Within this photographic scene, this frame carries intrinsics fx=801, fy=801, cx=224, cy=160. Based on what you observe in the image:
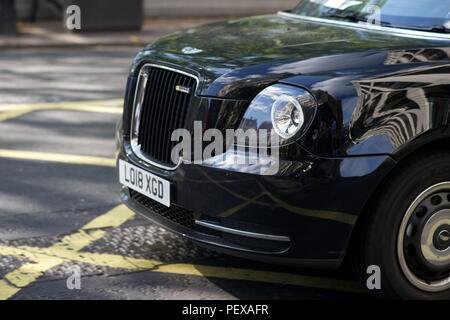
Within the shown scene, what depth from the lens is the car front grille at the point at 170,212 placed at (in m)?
4.16

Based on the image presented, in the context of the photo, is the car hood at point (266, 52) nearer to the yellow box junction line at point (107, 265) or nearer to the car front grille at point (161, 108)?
the car front grille at point (161, 108)

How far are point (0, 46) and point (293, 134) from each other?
489 inches

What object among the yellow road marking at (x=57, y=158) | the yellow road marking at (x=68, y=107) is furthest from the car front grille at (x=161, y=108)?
the yellow road marking at (x=68, y=107)

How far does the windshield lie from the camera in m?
4.46

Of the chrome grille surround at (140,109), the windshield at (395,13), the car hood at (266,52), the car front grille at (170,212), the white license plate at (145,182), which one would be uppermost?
the windshield at (395,13)

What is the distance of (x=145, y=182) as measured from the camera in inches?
175

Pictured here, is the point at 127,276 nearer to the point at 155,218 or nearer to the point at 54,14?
the point at 155,218

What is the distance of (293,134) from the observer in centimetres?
374

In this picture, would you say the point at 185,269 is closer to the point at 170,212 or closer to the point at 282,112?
the point at 170,212

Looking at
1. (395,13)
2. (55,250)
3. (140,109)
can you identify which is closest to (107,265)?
(55,250)

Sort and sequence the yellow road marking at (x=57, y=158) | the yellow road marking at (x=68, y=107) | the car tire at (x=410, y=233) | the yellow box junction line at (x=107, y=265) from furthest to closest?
the yellow road marking at (x=68, y=107) → the yellow road marking at (x=57, y=158) → the yellow box junction line at (x=107, y=265) → the car tire at (x=410, y=233)

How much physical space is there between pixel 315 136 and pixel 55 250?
2010mm

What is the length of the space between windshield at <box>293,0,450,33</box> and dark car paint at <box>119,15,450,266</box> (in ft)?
1.09

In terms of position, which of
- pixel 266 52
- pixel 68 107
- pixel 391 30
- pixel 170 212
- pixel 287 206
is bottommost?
pixel 68 107
